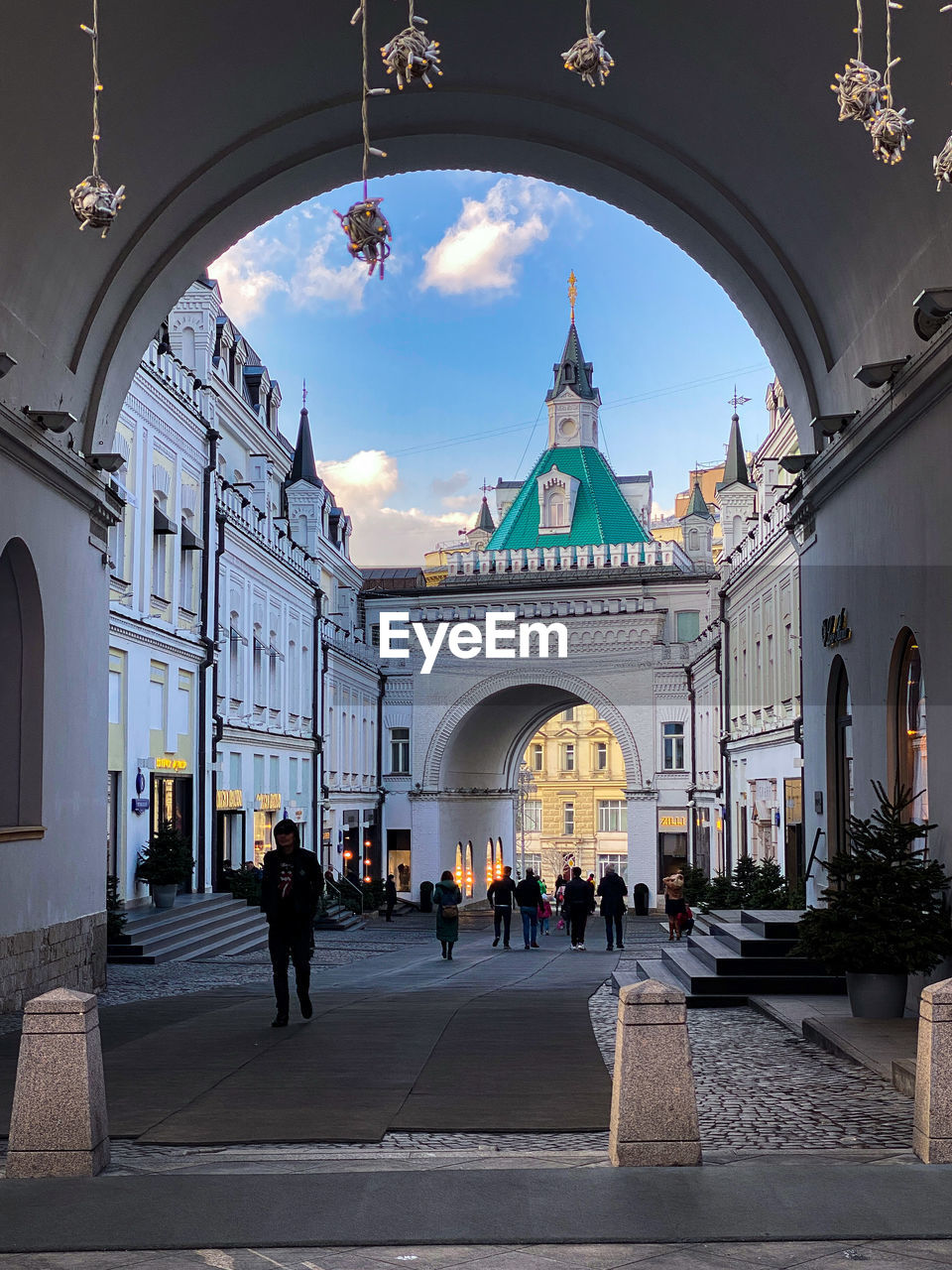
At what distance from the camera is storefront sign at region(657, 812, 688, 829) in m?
48.9

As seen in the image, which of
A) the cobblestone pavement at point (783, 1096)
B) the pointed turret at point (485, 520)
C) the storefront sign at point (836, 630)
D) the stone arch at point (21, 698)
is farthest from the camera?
the pointed turret at point (485, 520)

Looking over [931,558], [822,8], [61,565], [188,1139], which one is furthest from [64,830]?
[822,8]

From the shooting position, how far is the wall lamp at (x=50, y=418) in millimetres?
12439

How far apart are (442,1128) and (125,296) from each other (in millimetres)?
10154

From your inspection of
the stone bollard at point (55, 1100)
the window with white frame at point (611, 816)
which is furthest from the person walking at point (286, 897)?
the window with white frame at point (611, 816)

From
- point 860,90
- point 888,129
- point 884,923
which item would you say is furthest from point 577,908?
point 860,90

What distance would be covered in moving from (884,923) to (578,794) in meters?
Result: 68.8

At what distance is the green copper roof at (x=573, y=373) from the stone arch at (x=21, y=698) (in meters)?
54.7

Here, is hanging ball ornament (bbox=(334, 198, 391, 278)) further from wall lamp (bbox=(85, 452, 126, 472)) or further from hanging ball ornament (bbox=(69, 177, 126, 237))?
wall lamp (bbox=(85, 452, 126, 472))

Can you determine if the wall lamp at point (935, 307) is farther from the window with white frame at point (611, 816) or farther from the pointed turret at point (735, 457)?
the window with white frame at point (611, 816)

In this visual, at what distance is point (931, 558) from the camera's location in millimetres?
11219

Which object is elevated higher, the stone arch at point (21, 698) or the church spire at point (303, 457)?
the church spire at point (303, 457)

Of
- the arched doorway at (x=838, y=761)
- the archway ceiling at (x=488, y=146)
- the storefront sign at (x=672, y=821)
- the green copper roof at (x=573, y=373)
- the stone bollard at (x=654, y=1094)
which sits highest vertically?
the green copper roof at (x=573, y=373)

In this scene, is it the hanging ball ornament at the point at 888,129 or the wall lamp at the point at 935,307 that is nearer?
the hanging ball ornament at the point at 888,129
